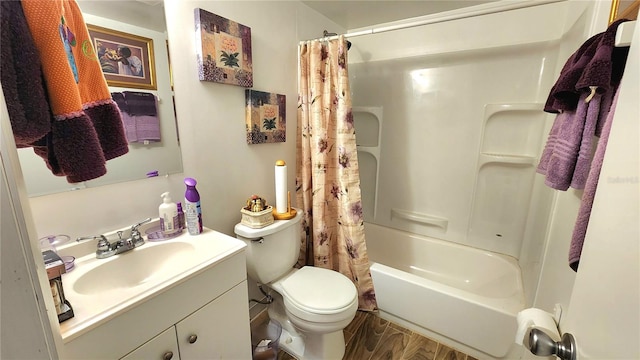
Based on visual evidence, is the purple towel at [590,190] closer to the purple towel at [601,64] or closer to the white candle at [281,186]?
the purple towel at [601,64]

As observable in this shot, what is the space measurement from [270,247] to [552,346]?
1144 mm

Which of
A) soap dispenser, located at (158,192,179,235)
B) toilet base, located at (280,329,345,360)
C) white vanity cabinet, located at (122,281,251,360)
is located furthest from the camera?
toilet base, located at (280,329,345,360)

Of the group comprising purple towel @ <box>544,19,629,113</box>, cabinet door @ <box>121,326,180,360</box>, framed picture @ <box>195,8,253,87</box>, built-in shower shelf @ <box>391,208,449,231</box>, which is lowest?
built-in shower shelf @ <box>391,208,449,231</box>

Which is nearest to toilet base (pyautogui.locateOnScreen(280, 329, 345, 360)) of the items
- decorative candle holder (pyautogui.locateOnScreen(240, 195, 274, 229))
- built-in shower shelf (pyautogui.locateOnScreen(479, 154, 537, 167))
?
decorative candle holder (pyautogui.locateOnScreen(240, 195, 274, 229))

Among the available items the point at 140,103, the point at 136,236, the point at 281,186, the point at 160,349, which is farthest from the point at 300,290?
the point at 140,103

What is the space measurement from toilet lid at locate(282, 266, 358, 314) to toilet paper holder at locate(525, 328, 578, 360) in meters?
0.87

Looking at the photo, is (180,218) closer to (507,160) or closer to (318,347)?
(318,347)

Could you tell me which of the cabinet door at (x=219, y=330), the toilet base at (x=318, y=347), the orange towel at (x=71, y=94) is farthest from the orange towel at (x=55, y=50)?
the toilet base at (x=318, y=347)

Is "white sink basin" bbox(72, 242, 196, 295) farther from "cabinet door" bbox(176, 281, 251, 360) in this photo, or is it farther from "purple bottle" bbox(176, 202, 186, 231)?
"cabinet door" bbox(176, 281, 251, 360)

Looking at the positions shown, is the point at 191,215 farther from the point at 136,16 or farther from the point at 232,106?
the point at 136,16

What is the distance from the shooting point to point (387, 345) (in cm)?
158

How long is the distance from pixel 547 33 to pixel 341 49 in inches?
53.0

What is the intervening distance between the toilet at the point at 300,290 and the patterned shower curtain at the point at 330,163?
0.28 meters

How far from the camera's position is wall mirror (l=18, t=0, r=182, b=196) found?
33.0 inches
